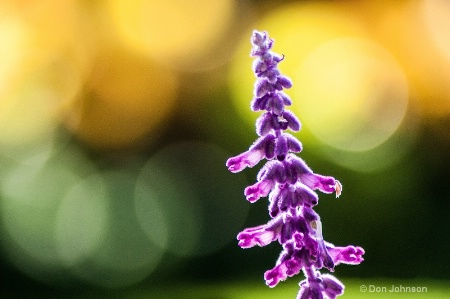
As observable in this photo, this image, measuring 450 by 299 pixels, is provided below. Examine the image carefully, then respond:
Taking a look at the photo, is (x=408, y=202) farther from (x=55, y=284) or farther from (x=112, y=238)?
(x=55, y=284)

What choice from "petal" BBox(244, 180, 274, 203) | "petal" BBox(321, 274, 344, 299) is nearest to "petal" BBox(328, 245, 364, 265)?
"petal" BBox(321, 274, 344, 299)

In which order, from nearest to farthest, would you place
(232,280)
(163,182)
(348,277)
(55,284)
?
(348,277), (232,280), (55,284), (163,182)

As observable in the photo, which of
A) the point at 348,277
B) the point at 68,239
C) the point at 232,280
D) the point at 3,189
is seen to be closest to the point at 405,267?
the point at 348,277

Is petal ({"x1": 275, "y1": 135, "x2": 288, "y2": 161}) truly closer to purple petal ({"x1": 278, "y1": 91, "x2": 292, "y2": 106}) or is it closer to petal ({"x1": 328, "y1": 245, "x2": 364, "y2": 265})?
purple petal ({"x1": 278, "y1": 91, "x2": 292, "y2": 106})

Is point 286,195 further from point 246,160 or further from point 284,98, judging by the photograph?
point 284,98

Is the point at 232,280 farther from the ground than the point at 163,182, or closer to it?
closer to it

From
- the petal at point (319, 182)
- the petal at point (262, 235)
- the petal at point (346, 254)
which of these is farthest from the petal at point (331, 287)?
the petal at point (319, 182)

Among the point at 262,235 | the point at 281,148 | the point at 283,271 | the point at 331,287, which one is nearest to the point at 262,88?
the point at 281,148

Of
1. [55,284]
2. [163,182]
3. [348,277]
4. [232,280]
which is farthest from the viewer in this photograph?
[163,182]

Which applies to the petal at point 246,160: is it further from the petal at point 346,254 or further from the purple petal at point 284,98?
the petal at point 346,254
